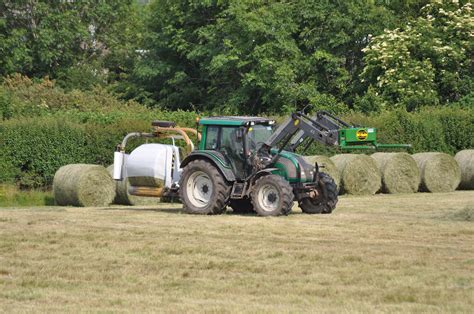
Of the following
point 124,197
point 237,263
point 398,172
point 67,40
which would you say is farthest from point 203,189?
point 67,40

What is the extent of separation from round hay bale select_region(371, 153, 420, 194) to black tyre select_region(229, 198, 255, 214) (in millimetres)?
8419

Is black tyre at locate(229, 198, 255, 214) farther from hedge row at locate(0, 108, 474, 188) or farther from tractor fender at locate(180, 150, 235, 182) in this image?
hedge row at locate(0, 108, 474, 188)

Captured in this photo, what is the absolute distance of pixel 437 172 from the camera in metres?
31.2

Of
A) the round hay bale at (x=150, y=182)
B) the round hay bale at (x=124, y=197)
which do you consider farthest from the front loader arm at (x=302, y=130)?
the round hay bale at (x=124, y=197)

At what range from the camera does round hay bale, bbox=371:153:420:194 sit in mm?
30094

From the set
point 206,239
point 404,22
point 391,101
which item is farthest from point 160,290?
point 404,22

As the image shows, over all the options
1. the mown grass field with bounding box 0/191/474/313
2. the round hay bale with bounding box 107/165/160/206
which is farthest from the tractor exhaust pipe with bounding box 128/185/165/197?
the round hay bale with bounding box 107/165/160/206

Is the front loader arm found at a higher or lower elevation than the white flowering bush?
lower

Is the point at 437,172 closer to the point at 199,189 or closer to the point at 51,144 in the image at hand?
the point at 51,144

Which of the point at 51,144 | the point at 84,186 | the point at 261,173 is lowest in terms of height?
the point at 84,186

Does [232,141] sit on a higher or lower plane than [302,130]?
lower

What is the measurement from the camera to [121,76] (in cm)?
5341

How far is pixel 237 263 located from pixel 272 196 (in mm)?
6615

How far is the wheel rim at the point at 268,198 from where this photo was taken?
68.1 ft
